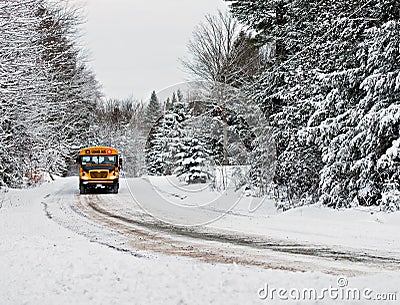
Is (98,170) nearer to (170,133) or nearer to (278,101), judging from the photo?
(170,133)

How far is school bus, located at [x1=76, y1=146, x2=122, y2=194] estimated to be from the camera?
76.5 ft

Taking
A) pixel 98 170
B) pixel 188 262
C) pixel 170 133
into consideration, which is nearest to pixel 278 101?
pixel 170 133

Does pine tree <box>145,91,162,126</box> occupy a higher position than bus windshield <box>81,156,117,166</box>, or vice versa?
pine tree <box>145,91,162,126</box>

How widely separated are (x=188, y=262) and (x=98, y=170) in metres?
17.0

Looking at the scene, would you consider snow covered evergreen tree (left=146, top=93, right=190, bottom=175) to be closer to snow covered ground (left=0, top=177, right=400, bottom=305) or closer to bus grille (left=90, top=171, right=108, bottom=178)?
bus grille (left=90, top=171, right=108, bottom=178)

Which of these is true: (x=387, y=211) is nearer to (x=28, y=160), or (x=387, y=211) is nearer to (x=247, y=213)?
(x=247, y=213)

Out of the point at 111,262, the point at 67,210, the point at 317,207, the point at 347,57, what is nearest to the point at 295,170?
the point at 317,207

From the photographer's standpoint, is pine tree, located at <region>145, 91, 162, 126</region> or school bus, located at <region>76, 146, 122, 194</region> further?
school bus, located at <region>76, 146, 122, 194</region>

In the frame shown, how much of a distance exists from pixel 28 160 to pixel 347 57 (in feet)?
63.9

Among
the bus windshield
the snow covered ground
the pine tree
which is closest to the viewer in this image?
the snow covered ground

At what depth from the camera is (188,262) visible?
7348mm

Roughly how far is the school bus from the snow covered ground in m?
7.09

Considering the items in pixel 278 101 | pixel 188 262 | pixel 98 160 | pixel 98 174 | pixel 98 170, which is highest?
pixel 278 101

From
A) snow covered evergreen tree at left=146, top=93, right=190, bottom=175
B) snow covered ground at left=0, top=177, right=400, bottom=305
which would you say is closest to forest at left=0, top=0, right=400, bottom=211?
snow covered evergreen tree at left=146, top=93, right=190, bottom=175
